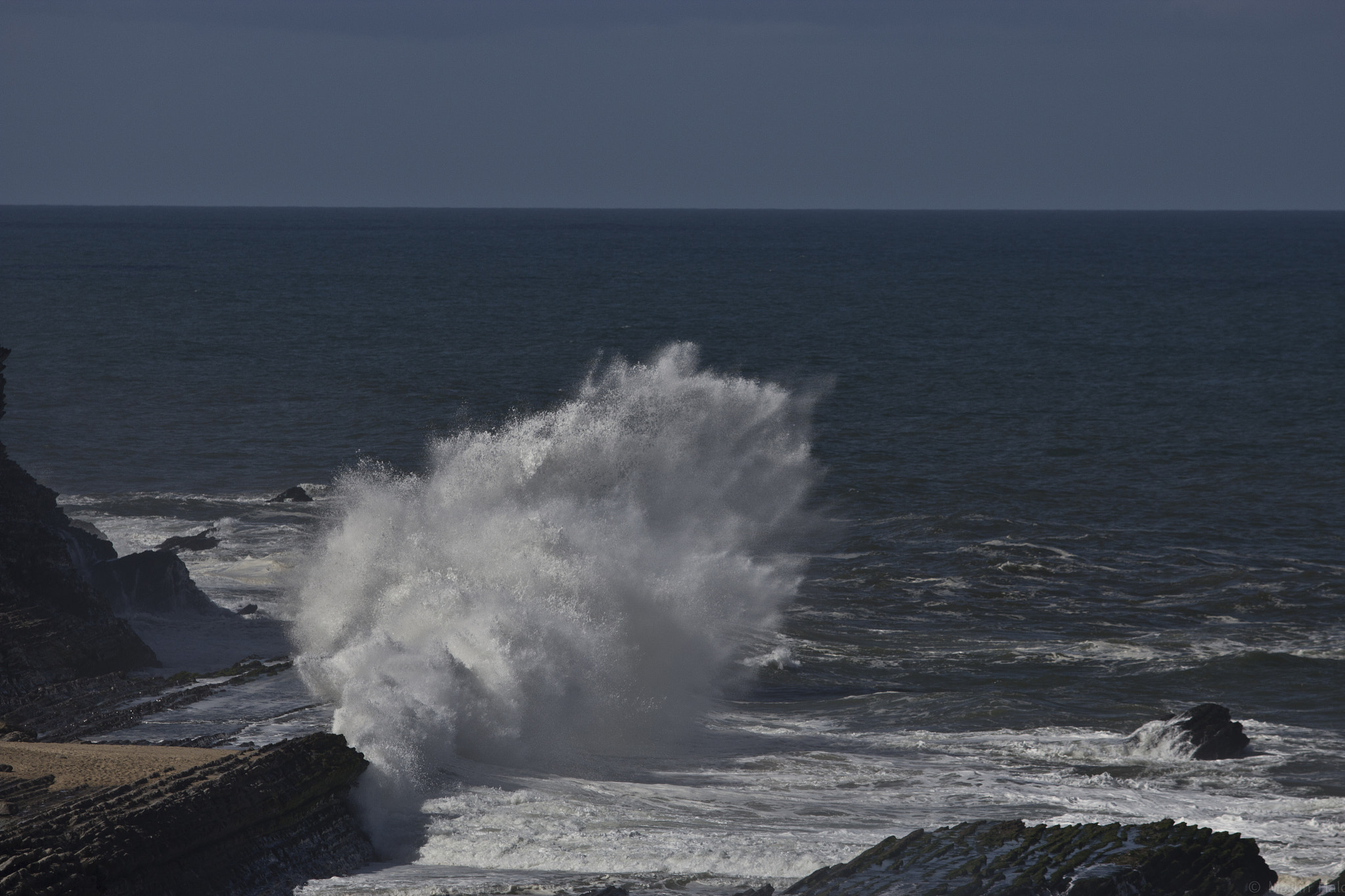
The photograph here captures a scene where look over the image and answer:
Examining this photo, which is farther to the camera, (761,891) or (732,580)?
(732,580)

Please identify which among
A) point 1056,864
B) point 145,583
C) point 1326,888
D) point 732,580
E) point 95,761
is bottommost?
point 1326,888

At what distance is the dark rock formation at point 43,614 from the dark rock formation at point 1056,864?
10.5 meters

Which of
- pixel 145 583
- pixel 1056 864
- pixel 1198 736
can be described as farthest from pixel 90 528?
pixel 1056 864

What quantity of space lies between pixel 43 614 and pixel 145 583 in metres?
3.32

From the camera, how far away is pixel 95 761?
1388cm

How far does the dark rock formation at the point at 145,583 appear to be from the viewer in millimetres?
21656

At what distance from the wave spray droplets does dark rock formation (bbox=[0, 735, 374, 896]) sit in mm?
1159

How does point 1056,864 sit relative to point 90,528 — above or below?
below

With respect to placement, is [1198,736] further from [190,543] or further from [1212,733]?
[190,543]

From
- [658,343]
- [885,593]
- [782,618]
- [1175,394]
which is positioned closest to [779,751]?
[782,618]

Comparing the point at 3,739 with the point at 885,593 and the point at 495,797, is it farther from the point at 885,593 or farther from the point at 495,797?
the point at 885,593

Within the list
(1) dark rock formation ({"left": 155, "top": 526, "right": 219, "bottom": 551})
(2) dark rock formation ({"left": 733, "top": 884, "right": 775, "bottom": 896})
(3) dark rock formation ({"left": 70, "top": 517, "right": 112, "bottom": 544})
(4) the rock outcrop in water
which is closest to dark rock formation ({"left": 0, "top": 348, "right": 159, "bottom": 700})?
(3) dark rock formation ({"left": 70, "top": 517, "right": 112, "bottom": 544})

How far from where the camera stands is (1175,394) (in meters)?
49.2

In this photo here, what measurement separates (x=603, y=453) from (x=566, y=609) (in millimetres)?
6740
